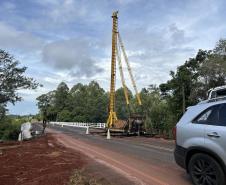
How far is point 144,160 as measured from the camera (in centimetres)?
1404

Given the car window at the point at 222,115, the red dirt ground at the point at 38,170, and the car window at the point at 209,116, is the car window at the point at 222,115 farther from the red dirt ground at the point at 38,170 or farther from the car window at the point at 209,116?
the red dirt ground at the point at 38,170

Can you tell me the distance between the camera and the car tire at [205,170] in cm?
791

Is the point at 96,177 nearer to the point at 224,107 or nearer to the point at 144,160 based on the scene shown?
the point at 224,107

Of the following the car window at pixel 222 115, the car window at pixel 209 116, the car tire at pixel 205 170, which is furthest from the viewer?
the car window at pixel 209 116

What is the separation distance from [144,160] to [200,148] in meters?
5.83

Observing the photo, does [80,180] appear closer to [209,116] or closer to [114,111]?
[209,116]

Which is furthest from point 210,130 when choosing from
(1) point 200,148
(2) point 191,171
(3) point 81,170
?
(3) point 81,170

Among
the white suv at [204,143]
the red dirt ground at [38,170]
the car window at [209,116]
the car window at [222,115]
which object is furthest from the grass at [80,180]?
the car window at [222,115]

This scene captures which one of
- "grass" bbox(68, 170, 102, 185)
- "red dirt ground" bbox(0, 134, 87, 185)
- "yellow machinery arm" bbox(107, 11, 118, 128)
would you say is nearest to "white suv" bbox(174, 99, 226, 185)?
"grass" bbox(68, 170, 102, 185)

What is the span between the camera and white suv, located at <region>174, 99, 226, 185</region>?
7957mm

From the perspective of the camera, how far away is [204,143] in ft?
27.1

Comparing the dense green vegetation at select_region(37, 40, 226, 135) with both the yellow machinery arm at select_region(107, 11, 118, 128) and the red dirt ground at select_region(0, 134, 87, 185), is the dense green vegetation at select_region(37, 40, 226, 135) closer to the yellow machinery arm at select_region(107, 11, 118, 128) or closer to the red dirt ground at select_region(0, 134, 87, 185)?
the yellow machinery arm at select_region(107, 11, 118, 128)

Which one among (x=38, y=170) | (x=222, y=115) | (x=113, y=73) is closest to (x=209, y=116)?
(x=222, y=115)

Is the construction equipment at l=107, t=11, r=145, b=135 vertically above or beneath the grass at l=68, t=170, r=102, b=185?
above
